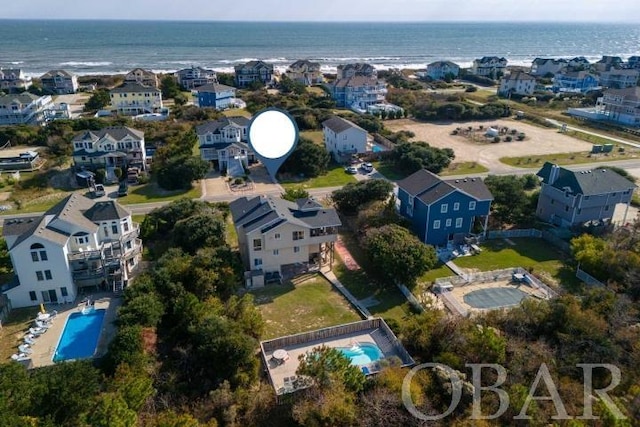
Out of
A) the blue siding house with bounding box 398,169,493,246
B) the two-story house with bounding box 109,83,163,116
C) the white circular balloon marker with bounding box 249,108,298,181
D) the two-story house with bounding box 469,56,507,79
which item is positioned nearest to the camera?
the blue siding house with bounding box 398,169,493,246

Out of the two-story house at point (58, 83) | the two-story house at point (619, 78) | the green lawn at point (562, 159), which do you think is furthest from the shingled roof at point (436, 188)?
the two-story house at point (619, 78)

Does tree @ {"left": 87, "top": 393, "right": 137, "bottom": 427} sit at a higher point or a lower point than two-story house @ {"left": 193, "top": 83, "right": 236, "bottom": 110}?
lower

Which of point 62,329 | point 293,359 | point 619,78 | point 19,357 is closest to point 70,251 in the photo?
point 62,329

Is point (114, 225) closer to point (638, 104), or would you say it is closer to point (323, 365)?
point (323, 365)

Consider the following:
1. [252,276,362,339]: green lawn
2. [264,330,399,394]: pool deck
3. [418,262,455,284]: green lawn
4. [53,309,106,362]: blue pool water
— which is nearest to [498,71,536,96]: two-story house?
[418,262,455,284]: green lawn

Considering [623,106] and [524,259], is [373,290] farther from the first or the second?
[623,106]

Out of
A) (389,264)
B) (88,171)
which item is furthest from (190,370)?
(88,171)

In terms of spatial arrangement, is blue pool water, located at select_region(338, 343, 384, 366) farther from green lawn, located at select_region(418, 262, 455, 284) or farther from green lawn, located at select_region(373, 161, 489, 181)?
green lawn, located at select_region(373, 161, 489, 181)

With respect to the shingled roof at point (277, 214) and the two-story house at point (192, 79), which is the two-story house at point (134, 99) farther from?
the shingled roof at point (277, 214)
